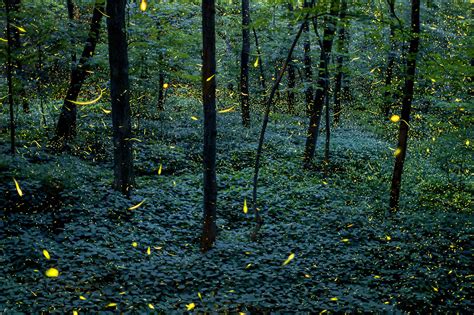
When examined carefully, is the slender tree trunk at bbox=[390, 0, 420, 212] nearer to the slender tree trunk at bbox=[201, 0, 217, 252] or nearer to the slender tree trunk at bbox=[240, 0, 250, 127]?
the slender tree trunk at bbox=[201, 0, 217, 252]

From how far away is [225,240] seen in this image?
924 cm

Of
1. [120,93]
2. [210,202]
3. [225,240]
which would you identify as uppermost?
[120,93]

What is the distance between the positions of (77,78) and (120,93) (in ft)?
14.9

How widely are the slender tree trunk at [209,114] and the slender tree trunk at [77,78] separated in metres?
6.81

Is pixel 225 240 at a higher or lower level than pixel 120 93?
lower

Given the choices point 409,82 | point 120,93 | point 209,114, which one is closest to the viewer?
point 209,114

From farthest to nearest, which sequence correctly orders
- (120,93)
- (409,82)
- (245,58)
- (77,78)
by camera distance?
(245,58) → (77,78) → (120,93) → (409,82)

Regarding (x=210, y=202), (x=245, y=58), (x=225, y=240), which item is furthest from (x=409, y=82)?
(x=245, y=58)

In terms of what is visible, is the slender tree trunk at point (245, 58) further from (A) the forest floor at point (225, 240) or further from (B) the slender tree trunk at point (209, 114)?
(B) the slender tree trunk at point (209, 114)

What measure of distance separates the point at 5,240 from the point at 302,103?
26.9 meters

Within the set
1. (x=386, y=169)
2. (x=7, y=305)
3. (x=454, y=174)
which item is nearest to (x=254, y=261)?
(x=7, y=305)

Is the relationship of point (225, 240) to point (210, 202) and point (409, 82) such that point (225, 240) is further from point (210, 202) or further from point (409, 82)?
point (409, 82)

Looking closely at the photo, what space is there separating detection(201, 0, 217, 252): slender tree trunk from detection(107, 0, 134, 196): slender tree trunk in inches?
124

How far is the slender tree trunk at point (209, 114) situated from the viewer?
8.13 meters
